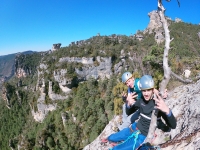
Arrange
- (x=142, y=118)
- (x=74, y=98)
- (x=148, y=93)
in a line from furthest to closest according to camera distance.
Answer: (x=74, y=98)
(x=142, y=118)
(x=148, y=93)

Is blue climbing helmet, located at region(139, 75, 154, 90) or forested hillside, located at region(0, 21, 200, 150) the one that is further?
forested hillside, located at region(0, 21, 200, 150)

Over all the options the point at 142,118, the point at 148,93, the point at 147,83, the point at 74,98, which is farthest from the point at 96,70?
the point at 147,83

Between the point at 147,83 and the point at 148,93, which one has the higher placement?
the point at 147,83

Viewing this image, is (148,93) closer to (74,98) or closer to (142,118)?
(142,118)

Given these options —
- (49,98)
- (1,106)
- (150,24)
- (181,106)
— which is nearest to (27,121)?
(49,98)

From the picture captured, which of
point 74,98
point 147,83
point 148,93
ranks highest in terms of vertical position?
point 147,83

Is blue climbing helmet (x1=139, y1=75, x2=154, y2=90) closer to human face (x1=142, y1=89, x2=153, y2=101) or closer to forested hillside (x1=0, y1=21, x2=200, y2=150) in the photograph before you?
human face (x1=142, y1=89, x2=153, y2=101)

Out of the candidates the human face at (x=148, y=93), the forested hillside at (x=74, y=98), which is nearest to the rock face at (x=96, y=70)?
the forested hillside at (x=74, y=98)

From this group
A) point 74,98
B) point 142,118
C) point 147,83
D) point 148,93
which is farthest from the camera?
point 74,98

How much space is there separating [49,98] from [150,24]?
3032 inches

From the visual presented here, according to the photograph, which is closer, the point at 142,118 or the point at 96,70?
the point at 142,118

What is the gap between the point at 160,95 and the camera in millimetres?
3074

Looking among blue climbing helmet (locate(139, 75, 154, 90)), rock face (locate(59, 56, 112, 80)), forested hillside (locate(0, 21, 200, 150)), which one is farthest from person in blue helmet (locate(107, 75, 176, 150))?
rock face (locate(59, 56, 112, 80))

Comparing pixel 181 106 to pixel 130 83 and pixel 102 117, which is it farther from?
pixel 102 117
